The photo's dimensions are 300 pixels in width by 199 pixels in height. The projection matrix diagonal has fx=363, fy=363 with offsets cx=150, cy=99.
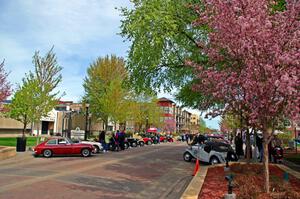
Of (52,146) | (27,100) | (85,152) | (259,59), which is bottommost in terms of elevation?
(85,152)

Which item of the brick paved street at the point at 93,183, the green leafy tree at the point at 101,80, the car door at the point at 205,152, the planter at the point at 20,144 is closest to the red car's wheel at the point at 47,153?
the planter at the point at 20,144

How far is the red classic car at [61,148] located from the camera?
23.4 m

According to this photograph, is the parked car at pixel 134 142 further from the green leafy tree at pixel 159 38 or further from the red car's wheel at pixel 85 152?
the green leafy tree at pixel 159 38

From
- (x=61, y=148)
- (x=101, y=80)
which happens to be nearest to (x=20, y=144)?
(x=61, y=148)

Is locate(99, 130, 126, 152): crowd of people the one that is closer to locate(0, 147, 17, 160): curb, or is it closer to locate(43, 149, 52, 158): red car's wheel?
locate(43, 149, 52, 158): red car's wheel

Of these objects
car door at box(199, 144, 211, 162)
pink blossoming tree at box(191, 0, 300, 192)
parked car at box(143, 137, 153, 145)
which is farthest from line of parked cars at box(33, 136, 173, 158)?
parked car at box(143, 137, 153, 145)

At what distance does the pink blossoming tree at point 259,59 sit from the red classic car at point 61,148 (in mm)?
16601

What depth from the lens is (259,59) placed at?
8.38m

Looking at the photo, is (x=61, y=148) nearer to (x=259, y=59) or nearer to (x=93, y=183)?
(x=93, y=183)

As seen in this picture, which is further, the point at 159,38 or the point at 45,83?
the point at 45,83

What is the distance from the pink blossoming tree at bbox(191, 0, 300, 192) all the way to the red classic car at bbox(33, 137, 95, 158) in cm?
1660

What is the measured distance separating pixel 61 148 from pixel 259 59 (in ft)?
59.3

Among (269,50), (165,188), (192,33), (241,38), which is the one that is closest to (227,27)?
(241,38)

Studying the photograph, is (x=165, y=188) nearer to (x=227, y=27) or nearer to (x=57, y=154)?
(x=227, y=27)
